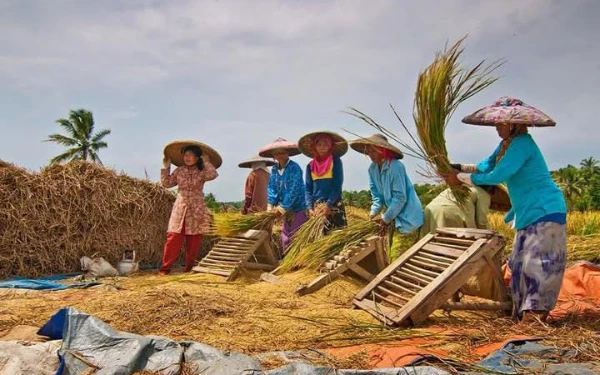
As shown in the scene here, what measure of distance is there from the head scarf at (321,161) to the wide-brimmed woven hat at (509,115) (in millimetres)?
2340

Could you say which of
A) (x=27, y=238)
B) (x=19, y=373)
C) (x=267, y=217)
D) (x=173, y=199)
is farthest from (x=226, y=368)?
(x=173, y=199)

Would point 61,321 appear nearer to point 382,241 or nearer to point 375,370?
point 375,370

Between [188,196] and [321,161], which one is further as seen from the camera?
[188,196]

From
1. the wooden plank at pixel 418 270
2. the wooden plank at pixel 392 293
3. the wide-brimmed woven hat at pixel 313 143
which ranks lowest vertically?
the wooden plank at pixel 392 293

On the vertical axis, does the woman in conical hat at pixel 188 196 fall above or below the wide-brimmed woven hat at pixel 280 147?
below

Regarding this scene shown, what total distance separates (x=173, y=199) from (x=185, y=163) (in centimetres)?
146

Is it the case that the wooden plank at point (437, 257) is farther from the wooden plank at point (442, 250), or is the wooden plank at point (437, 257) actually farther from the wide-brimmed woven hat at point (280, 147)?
the wide-brimmed woven hat at point (280, 147)

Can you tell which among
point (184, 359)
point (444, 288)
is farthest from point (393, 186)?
point (184, 359)

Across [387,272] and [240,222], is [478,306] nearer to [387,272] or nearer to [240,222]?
[387,272]

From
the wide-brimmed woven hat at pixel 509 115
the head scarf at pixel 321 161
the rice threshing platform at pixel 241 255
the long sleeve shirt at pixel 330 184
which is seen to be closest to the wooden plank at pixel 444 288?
the wide-brimmed woven hat at pixel 509 115

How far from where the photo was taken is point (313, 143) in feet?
19.7

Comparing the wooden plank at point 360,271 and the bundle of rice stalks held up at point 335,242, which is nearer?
the wooden plank at point 360,271

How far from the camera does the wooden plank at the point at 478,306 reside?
3.53 meters

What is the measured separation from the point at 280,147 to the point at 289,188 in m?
0.60
